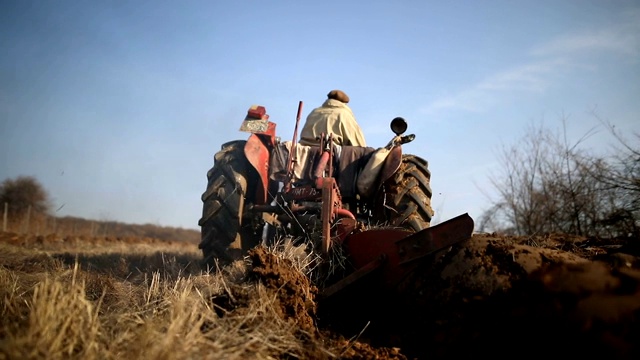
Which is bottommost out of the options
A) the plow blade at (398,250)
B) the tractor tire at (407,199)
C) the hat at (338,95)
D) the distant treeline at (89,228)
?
the distant treeline at (89,228)

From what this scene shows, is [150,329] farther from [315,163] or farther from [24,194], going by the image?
[24,194]

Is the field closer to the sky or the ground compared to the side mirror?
closer to the ground

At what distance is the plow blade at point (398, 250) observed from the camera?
242cm

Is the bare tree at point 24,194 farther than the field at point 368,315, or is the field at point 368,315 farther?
the bare tree at point 24,194

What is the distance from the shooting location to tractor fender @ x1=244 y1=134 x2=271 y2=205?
166 inches

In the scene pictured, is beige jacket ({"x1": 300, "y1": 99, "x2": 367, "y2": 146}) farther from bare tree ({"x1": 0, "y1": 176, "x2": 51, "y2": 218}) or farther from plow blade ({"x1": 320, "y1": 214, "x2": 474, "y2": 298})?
bare tree ({"x1": 0, "y1": 176, "x2": 51, "y2": 218})

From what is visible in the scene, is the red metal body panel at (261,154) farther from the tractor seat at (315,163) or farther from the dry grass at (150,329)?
the dry grass at (150,329)

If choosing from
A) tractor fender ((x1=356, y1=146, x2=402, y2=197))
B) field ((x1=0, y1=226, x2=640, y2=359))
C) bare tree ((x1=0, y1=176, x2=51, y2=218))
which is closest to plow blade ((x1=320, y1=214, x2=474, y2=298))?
field ((x1=0, y1=226, x2=640, y2=359))

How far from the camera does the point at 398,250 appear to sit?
2.58 m

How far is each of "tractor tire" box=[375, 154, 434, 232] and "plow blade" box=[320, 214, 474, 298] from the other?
1.12 meters

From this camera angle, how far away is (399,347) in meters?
2.16

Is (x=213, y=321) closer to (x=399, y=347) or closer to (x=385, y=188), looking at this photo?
(x=399, y=347)

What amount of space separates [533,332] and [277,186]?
328cm

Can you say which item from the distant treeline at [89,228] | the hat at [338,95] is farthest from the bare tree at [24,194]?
the hat at [338,95]
